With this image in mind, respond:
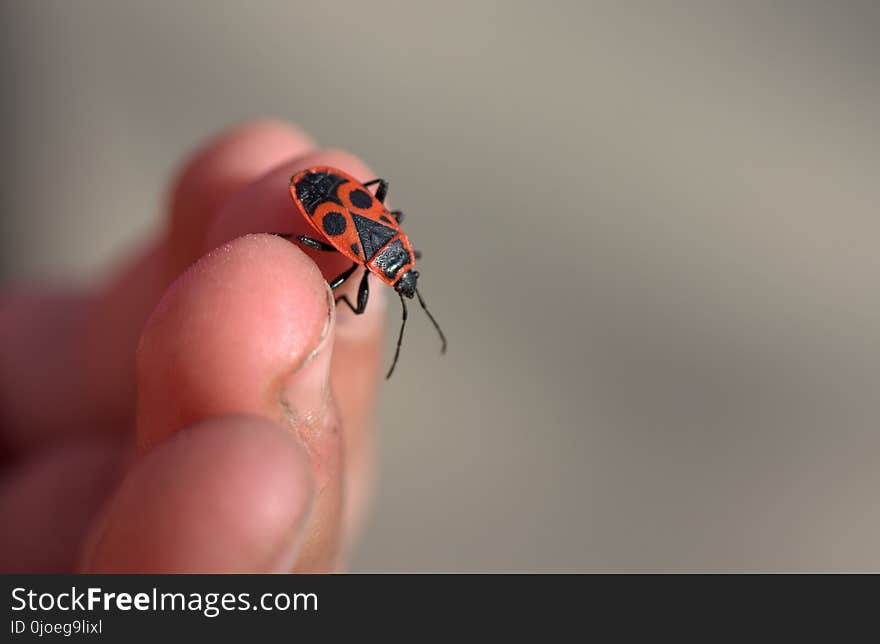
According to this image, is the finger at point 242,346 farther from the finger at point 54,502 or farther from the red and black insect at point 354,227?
A: the finger at point 54,502

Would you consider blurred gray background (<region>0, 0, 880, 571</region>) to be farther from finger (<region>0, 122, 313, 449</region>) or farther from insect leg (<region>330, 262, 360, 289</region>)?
insect leg (<region>330, 262, 360, 289</region>)

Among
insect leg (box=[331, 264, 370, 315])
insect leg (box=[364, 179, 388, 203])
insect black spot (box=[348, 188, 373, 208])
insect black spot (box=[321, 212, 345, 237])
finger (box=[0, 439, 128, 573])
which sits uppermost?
insect leg (box=[364, 179, 388, 203])

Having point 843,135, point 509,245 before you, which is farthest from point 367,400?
point 843,135

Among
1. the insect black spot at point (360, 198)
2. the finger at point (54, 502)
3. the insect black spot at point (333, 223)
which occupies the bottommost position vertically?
the finger at point (54, 502)

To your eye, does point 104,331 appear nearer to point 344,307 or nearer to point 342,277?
point 344,307

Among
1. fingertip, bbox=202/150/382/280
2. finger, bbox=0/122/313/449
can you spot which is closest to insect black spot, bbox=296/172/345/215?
fingertip, bbox=202/150/382/280

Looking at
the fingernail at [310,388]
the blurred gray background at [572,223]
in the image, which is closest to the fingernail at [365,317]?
the fingernail at [310,388]

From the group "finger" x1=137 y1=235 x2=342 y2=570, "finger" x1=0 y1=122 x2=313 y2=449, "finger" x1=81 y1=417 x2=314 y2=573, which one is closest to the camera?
"finger" x1=81 y1=417 x2=314 y2=573
